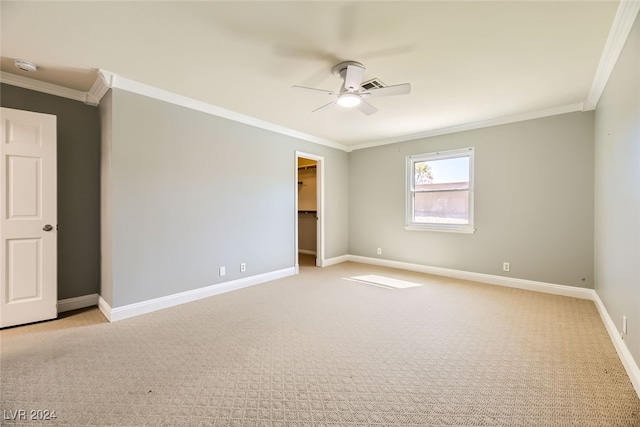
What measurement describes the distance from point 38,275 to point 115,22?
2.56m

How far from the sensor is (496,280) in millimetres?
4207

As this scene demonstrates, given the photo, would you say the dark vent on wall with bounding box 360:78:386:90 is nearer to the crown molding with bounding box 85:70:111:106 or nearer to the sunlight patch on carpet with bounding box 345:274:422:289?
the crown molding with bounding box 85:70:111:106

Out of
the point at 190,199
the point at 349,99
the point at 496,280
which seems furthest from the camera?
the point at 496,280

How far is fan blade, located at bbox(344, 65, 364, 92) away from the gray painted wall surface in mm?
2940

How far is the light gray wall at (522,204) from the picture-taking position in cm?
357

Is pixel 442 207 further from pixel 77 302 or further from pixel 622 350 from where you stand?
pixel 77 302

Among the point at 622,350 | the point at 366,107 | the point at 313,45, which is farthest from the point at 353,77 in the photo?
the point at 622,350

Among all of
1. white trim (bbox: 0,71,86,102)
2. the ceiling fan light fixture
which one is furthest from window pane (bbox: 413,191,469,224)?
white trim (bbox: 0,71,86,102)

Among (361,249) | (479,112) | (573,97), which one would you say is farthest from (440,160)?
(361,249)

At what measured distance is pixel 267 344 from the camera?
2.39 meters

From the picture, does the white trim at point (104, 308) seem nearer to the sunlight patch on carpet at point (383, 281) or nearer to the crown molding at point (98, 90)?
the crown molding at point (98, 90)

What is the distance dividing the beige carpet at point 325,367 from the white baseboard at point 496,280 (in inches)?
15.3

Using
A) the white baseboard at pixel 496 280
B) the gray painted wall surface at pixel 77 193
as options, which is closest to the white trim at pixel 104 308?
the gray painted wall surface at pixel 77 193

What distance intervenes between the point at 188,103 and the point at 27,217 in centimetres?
199
